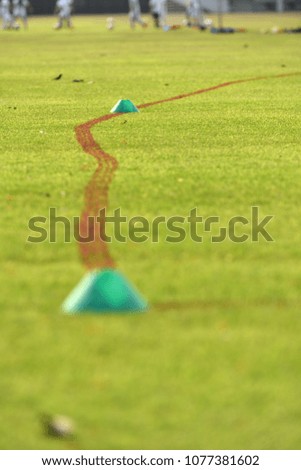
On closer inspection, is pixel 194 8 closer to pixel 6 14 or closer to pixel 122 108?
pixel 6 14

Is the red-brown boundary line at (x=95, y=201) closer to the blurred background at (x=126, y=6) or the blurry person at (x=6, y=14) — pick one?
the blurry person at (x=6, y=14)

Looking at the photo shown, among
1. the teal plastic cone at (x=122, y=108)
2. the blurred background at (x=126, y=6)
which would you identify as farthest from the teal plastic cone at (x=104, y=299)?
the blurred background at (x=126, y=6)

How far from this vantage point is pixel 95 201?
32.9 feet

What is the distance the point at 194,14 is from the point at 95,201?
58.5 m

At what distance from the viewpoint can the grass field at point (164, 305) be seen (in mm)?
5082

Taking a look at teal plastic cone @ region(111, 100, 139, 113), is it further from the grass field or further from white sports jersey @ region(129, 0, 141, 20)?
white sports jersey @ region(129, 0, 141, 20)

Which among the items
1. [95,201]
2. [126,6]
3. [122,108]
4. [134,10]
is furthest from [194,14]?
[95,201]

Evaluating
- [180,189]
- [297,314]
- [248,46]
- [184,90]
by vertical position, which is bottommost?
[297,314]

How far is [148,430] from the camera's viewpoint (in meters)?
4.96

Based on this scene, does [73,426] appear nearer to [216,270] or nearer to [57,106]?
[216,270]

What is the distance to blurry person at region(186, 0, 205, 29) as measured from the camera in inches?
2610
